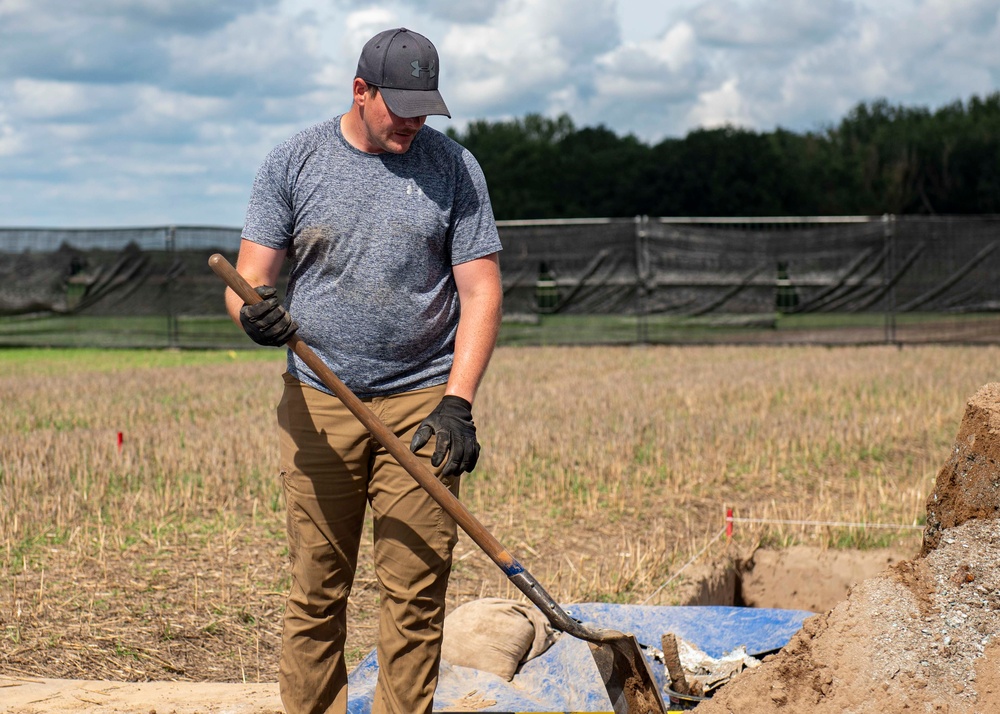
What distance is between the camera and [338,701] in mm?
3680

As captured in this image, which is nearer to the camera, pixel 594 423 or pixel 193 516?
pixel 193 516

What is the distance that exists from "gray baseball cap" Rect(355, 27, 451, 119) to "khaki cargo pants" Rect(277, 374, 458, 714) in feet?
2.94

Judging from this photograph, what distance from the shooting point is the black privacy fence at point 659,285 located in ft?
59.5

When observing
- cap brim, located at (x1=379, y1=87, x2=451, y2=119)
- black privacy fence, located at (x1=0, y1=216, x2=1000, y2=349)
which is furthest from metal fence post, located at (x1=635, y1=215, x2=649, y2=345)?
cap brim, located at (x1=379, y1=87, x2=451, y2=119)

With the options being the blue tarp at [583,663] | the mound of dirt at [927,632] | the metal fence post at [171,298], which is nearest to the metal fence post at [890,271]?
the metal fence post at [171,298]

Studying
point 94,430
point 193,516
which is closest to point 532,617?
point 193,516

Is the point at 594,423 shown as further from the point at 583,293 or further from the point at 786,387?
the point at 583,293

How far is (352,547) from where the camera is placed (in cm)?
368

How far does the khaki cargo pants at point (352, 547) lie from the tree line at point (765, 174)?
4964 centimetres

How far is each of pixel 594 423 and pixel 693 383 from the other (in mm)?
3136

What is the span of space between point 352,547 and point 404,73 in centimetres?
151

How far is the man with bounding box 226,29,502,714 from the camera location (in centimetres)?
344

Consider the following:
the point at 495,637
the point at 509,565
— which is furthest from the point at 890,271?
the point at 509,565

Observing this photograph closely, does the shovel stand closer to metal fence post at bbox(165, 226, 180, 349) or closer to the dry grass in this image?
the dry grass
